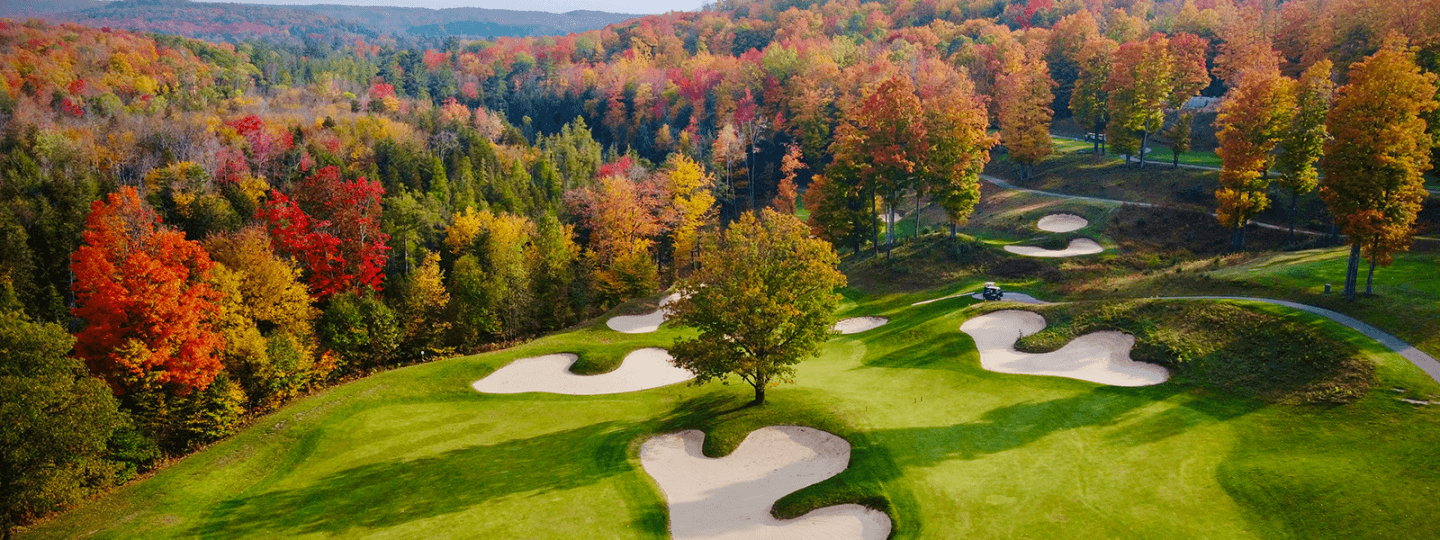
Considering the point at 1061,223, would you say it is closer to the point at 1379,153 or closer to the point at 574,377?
the point at 1379,153

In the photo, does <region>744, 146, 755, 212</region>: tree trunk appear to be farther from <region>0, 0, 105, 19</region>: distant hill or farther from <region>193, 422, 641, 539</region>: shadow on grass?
<region>0, 0, 105, 19</region>: distant hill

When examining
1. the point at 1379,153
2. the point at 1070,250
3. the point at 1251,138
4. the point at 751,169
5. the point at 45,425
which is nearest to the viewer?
the point at 45,425

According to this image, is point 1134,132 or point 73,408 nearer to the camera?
point 73,408

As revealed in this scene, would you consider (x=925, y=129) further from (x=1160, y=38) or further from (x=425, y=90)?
(x=425, y=90)

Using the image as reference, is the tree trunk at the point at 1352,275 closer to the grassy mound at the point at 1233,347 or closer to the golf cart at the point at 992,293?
the grassy mound at the point at 1233,347

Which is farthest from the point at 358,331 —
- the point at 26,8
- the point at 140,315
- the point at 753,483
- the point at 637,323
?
the point at 26,8

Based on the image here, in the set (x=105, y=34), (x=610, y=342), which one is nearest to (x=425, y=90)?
(x=105, y=34)
